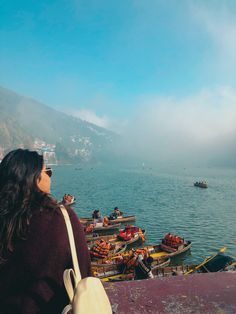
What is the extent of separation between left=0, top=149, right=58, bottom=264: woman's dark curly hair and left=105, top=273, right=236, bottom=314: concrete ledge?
4.44ft

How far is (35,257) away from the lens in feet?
7.45

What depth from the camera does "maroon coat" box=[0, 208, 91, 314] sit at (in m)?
2.26

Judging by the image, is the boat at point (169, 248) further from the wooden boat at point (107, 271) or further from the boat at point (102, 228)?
the boat at point (102, 228)

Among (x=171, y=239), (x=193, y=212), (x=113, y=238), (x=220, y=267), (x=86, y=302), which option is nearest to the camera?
(x=86, y=302)

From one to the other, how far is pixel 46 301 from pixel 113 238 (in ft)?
86.5

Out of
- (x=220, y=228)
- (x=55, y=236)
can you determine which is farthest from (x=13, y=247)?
(x=220, y=228)

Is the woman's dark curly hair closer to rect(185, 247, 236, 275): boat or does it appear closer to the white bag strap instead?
the white bag strap

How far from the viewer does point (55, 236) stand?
91.0 inches

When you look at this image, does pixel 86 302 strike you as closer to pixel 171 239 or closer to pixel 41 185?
pixel 41 185

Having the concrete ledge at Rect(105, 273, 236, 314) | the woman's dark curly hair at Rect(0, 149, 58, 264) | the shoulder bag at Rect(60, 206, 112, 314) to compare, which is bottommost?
the concrete ledge at Rect(105, 273, 236, 314)

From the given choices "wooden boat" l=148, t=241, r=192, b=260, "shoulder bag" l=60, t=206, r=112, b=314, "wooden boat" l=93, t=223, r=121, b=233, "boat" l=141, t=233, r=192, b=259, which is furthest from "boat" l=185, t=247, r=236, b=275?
"wooden boat" l=93, t=223, r=121, b=233

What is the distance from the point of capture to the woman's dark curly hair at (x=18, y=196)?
7.54 feet

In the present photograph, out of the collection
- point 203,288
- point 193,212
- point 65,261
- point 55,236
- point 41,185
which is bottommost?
point 193,212

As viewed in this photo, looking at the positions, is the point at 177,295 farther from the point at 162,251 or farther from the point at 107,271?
the point at 162,251
